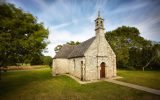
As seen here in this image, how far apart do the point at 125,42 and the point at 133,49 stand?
3232 millimetres

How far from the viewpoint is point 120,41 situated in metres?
39.4

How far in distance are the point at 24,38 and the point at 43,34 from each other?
2.31 meters

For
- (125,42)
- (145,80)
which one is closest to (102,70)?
(145,80)

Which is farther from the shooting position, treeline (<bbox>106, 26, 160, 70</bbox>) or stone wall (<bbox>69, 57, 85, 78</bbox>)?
treeline (<bbox>106, 26, 160, 70</bbox>)

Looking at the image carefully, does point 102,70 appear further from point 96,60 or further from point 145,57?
point 145,57

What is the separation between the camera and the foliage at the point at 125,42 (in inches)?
1438

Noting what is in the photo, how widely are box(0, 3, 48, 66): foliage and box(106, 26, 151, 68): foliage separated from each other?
28243 millimetres

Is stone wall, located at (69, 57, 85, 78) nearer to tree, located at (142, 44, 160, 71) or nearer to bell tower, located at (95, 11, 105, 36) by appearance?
bell tower, located at (95, 11, 105, 36)

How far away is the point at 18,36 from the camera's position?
12.0 meters

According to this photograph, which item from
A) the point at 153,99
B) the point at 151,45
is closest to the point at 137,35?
the point at 151,45

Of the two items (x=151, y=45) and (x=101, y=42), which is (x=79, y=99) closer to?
(x=101, y=42)

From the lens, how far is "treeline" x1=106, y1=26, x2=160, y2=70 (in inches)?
1308

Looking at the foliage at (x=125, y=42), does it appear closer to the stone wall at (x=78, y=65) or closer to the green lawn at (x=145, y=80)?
the green lawn at (x=145, y=80)

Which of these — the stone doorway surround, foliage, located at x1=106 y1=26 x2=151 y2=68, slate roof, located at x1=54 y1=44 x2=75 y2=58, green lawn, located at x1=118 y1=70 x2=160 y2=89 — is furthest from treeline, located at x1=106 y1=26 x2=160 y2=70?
the stone doorway surround
